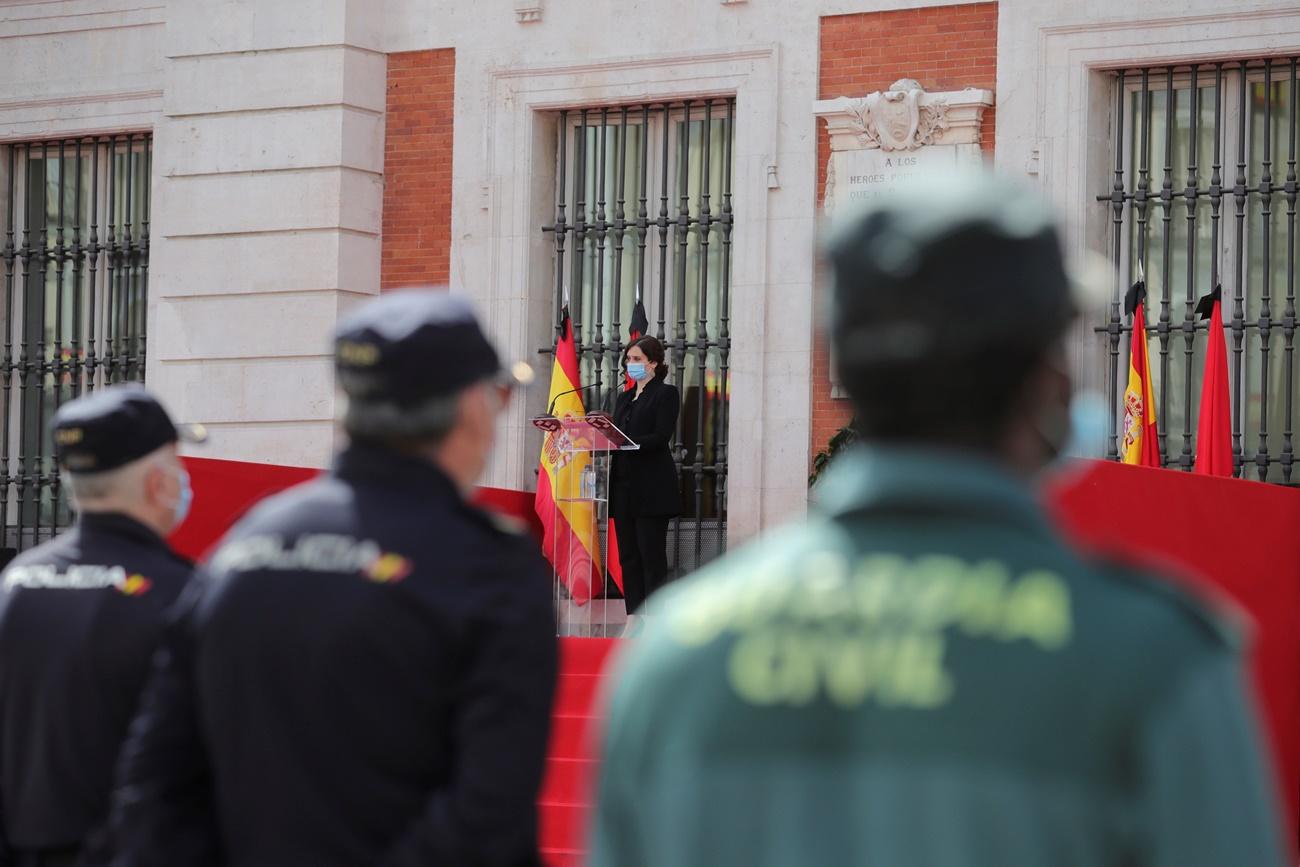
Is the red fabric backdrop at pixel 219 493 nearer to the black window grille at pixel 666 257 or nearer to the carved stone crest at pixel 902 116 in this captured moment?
the black window grille at pixel 666 257

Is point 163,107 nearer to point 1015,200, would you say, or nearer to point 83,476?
point 83,476

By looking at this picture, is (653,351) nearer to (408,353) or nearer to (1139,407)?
(1139,407)

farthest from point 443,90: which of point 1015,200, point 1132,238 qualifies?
point 1015,200

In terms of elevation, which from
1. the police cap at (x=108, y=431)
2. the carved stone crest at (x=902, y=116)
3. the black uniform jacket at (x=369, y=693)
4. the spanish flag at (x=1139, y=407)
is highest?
the carved stone crest at (x=902, y=116)

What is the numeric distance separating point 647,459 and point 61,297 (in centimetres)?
603

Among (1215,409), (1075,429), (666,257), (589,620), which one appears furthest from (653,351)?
(1075,429)

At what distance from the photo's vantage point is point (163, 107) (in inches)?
619

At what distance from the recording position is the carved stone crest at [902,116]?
13.5 meters

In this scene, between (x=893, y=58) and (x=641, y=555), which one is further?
(x=893, y=58)

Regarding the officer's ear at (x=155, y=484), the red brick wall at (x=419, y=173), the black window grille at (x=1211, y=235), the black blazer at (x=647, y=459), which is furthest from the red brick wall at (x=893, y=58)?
the officer's ear at (x=155, y=484)

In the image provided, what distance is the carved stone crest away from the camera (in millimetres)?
13453

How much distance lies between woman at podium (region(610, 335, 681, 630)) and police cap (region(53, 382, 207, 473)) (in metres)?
8.67

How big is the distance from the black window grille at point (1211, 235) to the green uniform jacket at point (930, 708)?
11680 millimetres

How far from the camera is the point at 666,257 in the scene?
14.5m
